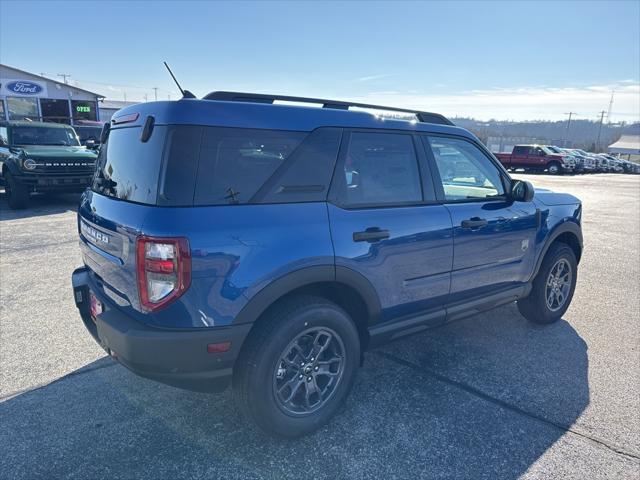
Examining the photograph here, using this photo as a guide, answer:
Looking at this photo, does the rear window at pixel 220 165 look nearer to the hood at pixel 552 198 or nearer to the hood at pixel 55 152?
the hood at pixel 552 198

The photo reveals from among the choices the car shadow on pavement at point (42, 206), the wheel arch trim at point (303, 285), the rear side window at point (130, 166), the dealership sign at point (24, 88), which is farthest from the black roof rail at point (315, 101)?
the dealership sign at point (24, 88)

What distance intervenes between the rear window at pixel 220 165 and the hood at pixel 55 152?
8.12 m

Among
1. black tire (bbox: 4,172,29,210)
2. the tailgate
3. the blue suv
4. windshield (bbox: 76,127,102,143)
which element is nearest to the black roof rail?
the blue suv

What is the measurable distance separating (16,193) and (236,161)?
9.40 metres

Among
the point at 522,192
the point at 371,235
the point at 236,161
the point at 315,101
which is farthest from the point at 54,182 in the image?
the point at 522,192

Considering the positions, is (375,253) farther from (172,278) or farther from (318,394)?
(172,278)

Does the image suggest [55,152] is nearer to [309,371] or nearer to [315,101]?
[315,101]

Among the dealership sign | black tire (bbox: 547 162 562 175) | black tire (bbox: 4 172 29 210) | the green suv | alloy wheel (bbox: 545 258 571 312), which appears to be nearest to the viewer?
alloy wheel (bbox: 545 258 571 312)

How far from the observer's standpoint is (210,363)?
2268 mm

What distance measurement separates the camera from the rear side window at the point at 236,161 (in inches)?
87.6

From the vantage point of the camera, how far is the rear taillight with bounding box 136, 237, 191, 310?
2096 millimetres

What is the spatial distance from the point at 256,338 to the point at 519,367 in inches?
90.9

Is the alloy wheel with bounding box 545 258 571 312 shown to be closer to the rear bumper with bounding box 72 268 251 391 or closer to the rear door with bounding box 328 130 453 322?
the rear door with bounding box 328 130 453 322

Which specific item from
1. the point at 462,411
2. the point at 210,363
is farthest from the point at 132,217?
the point at 462,411
